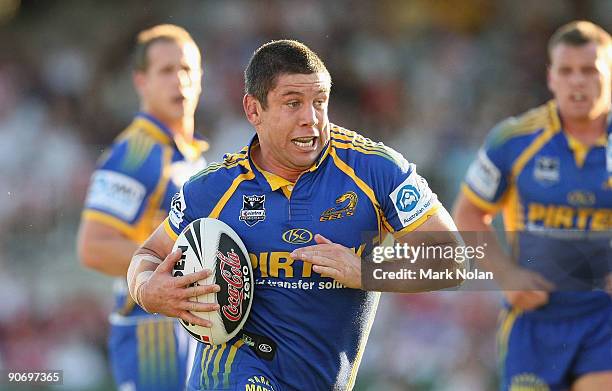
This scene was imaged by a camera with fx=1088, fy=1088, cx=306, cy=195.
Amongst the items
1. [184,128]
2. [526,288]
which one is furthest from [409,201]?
[184,128]

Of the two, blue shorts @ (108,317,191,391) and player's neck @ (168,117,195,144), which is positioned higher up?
player's neck @ (168,117,195,144)

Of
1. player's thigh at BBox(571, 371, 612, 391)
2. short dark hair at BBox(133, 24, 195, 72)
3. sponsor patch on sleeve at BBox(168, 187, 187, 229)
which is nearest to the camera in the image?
sponsor patch on sleeve at BBox(168, 187, 187, 229)

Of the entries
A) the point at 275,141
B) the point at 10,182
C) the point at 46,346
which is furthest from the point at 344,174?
the point at 10,182

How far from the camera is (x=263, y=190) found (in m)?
5.41

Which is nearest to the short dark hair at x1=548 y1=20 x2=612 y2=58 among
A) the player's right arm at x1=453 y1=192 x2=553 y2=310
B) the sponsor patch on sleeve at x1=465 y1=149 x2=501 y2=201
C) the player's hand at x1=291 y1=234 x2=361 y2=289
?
the sponsor patch on sleeve at x1=465 y1=149 x2=501 y2=201

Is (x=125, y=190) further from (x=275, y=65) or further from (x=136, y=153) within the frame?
(x=275, y=65)

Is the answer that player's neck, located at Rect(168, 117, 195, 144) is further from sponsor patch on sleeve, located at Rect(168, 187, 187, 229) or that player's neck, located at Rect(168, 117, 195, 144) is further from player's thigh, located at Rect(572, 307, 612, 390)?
player's thigh, located at Rect(572, 307, 612, 390)

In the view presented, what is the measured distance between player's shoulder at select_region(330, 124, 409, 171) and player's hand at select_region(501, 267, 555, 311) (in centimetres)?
239

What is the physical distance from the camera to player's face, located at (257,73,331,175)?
5199 mm

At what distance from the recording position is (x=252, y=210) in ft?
17.6

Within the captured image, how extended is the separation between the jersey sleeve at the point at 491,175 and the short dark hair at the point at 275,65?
105 inches

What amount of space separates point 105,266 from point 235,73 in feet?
22.6

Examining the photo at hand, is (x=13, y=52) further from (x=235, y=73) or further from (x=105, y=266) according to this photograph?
(x=105, y=266)

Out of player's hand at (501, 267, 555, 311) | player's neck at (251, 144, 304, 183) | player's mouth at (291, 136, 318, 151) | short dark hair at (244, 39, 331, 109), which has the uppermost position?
short dark hair at (244, 39, 331, 109)
